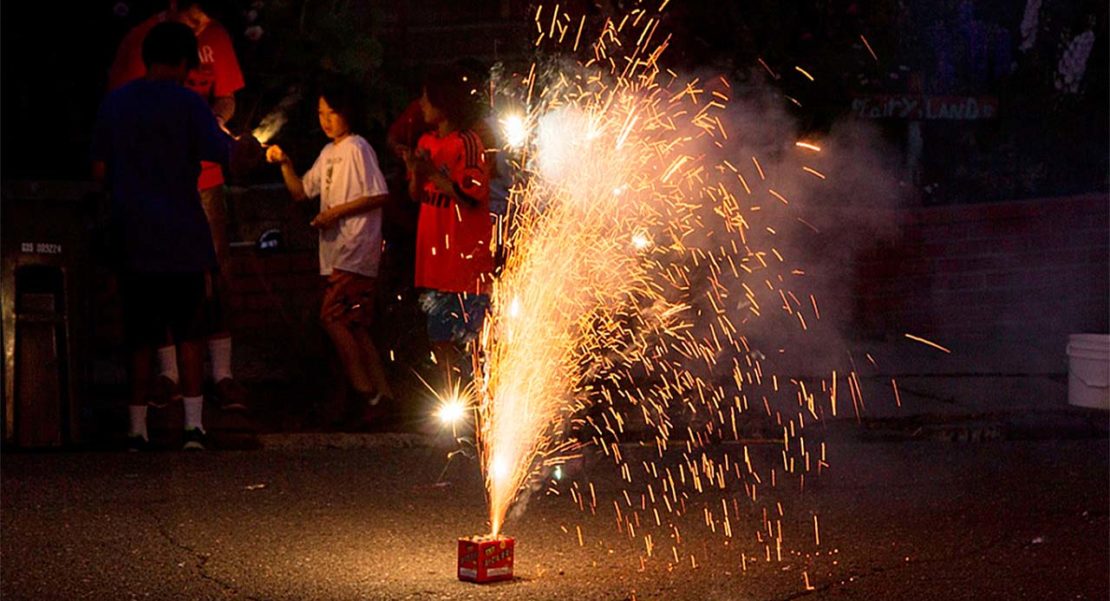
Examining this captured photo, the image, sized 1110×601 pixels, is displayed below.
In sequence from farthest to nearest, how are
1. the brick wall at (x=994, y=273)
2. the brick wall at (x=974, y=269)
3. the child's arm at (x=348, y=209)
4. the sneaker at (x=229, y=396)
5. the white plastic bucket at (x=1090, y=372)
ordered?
the brick wall at (x=994, y=273), the brick wall at (x=974, y=269), the white plastic bucket at (x=1090, y=372), the sneaker at (x=229, y=396), the child's arm at (x=348, y=209)

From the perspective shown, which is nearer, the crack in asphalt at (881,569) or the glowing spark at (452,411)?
the crack in asphalt at (881,569)

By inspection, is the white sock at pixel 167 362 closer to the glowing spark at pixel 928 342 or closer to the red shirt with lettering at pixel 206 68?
the red shirt with lettering at pixel 206 68

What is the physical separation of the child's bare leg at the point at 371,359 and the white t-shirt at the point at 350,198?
0.31m

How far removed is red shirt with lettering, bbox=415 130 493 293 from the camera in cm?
873

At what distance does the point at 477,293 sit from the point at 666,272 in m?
1.61

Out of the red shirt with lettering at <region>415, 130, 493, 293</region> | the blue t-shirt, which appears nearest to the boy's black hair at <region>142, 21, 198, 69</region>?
the blue t-shirt

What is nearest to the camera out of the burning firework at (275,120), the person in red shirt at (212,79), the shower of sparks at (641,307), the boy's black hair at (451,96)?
the shower of sparks at (641,307)

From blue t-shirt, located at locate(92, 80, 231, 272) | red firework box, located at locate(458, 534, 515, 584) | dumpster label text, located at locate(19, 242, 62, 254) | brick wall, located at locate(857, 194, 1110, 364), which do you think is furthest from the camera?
brick wall, located at locate(857, 194, 1110, 364)

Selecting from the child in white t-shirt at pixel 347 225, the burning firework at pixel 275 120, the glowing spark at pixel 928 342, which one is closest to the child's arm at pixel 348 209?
the child in white t-shirt at pixel 347 225

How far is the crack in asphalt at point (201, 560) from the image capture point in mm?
5797

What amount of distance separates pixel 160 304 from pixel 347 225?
1.09 m

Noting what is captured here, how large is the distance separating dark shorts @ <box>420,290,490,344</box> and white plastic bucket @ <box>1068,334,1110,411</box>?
3.31m

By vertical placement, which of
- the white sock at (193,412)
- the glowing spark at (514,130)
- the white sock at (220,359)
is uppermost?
the glowing spark at (514,130)

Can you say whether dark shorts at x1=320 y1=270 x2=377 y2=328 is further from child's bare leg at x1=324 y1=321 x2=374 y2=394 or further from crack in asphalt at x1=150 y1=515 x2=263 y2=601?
crack in asphalt at x1=150 y1=515 x2=263 y2=601
